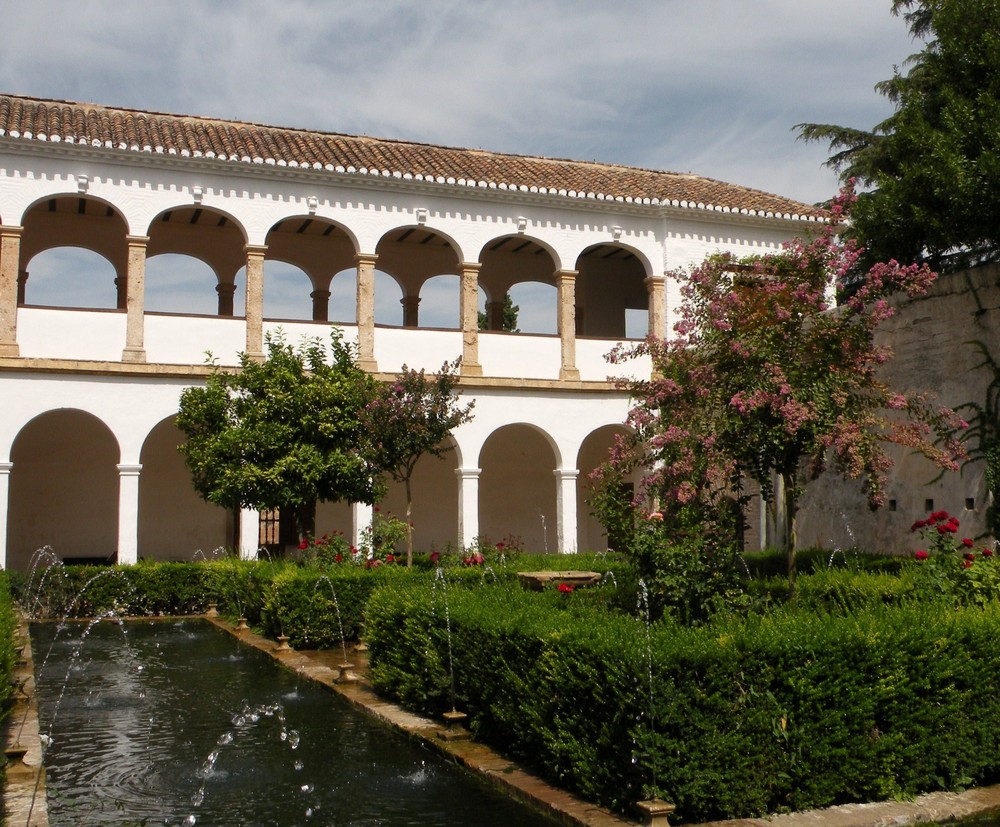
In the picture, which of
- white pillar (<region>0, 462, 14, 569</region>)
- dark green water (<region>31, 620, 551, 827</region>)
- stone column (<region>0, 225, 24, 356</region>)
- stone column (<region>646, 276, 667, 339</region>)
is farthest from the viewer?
stone column (<region>646, 276, 667, 339</region>)

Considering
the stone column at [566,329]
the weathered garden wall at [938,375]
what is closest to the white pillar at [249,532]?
the stone column at [566,329]

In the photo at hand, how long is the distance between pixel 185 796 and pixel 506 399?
13.8 meters

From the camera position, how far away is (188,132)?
60.7 ft

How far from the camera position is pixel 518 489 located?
2305 centimetres

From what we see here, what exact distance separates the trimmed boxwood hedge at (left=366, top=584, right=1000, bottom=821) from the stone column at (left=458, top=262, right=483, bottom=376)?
13058 millimetres

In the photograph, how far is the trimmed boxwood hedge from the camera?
16.6ft

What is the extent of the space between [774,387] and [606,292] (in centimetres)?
1587

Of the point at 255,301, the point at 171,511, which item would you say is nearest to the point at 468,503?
the point at 255,301

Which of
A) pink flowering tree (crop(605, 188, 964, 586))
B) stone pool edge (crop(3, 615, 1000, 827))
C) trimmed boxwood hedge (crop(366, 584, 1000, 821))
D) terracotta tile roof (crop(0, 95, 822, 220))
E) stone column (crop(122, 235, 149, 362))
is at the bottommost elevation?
stone pool edge (crop(3, 615, 1000, 827))

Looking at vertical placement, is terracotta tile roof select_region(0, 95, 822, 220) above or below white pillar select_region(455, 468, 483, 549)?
above

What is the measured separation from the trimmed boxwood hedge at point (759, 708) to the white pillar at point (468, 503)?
498 inches

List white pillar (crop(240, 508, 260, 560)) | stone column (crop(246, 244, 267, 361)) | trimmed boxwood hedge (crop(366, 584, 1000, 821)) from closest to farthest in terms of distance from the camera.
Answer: trimmed boxwood hedge (crop(366, 584, 1000, 821)), white pillar (crop(240, 508, 260, 560)), stone column (crop(246, 244, 267, 361))

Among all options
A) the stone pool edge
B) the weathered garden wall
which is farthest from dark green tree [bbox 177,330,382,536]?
the weathered garden wall

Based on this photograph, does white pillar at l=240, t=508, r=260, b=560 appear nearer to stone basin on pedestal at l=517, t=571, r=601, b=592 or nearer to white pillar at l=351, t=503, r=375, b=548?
white pillar at l=351, t=503, r=375, b=548
